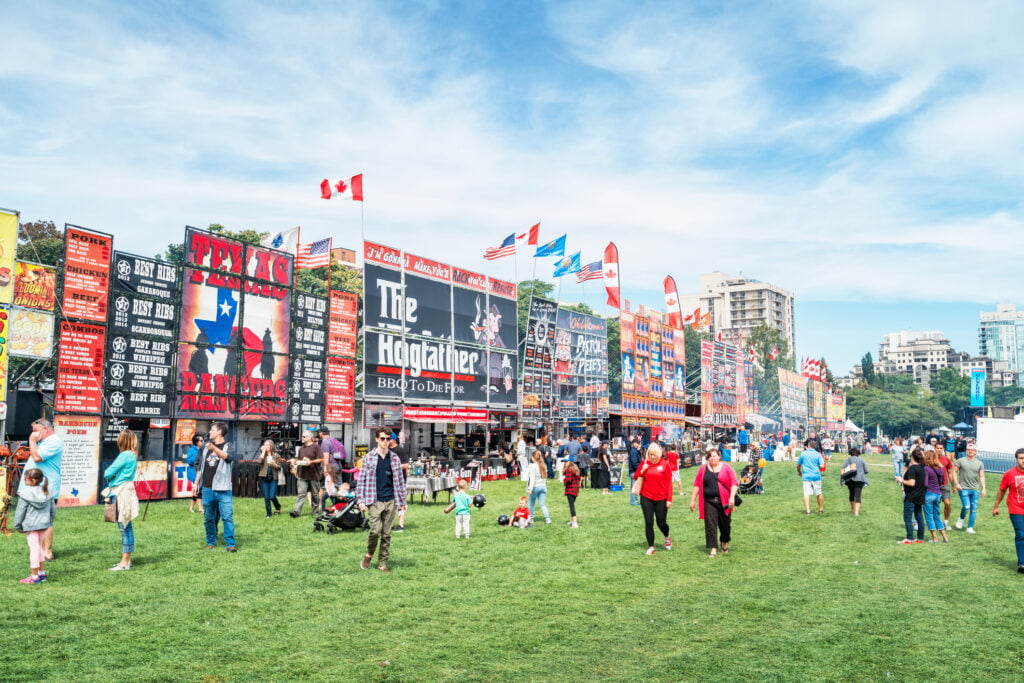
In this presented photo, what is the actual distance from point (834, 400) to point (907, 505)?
331 feet

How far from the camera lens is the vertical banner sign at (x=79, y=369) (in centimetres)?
1986

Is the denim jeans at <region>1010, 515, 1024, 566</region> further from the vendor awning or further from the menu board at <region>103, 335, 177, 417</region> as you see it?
the vendor awning

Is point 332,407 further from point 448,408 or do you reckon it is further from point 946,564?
point 946,564

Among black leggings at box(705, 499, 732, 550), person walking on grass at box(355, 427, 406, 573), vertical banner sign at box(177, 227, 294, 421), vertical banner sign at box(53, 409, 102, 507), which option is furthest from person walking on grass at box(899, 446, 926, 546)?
vertical banner sign at box(53, 409, 102, 507)

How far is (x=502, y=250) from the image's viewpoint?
3856cm

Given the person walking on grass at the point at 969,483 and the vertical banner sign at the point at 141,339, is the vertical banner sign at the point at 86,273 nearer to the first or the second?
the vertical banner sign at the point at 141,339

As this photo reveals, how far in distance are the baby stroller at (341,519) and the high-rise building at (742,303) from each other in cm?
17802

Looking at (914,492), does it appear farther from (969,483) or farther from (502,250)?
(502,250)

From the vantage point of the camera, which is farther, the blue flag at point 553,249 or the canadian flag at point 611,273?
the canadian flag at point 611,273

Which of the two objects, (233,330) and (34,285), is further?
(233,330)

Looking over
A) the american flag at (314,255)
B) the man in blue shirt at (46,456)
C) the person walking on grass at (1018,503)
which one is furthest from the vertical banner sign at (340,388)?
the person walking on grass at (1018,503)

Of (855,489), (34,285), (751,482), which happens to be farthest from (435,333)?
(855,489)

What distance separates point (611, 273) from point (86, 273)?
107 ft

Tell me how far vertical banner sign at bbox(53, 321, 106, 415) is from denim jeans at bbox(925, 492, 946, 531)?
66.6 feet
